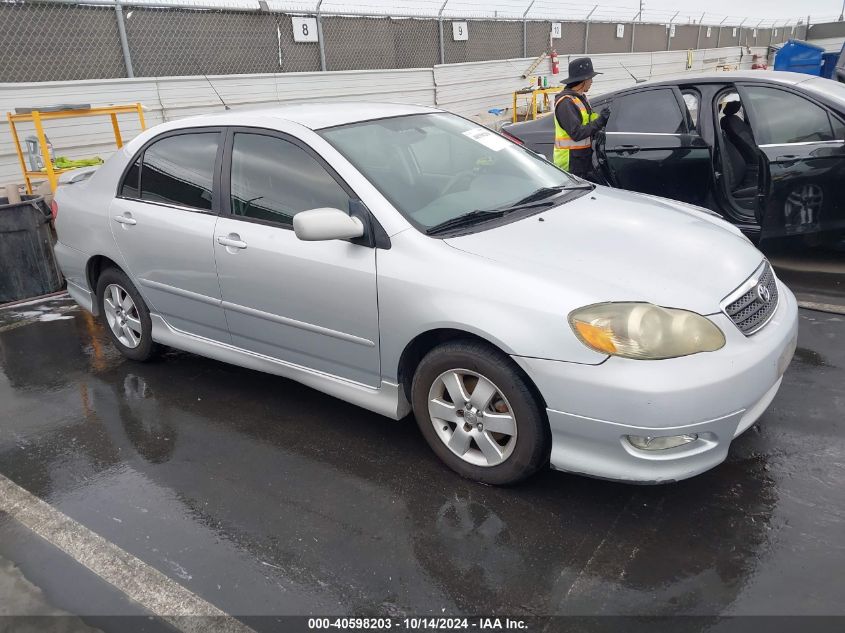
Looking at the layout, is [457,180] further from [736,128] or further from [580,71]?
[736,128]

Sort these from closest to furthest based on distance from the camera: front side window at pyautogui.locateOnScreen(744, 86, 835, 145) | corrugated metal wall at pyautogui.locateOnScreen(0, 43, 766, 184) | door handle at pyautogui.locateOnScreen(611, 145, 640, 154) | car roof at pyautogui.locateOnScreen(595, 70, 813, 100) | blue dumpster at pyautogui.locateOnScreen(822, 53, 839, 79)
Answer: front side window at pyautogui.locateOnScreen(744, 86, 835, 145) < car roof at pyautogui.locateOnScreen(595, 70, 813, 100) < door handle at pyautogui.locateOnScreen(611, 145, 640, 154) < corrugated metal wall at pyautogui.locateOnScreen(0, 43, 766, 184) < blue dumpster at pyautogui.locateOnScreen(822, 53, 839, 79)

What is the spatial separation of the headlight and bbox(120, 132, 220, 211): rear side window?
224cm

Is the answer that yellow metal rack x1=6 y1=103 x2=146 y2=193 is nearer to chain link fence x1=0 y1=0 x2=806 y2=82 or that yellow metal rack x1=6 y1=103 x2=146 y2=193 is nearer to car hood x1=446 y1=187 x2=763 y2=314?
chain link fence x1=0 y1=0 x2=806 y2=82

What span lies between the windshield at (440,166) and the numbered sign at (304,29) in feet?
28.8

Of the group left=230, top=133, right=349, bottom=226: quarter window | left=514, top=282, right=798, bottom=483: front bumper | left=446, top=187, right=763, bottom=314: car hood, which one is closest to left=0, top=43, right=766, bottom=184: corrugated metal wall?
left=230, top=133, right=349, bottom=226: quarter window

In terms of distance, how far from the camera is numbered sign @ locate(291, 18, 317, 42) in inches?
466

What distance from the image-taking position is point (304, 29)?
11930 millimetres

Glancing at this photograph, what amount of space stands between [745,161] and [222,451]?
5159 mm

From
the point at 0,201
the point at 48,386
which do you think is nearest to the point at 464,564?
the point at 48,386

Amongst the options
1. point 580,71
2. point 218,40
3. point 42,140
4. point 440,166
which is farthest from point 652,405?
point 218,40

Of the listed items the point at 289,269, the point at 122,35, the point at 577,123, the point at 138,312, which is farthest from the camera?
the point at 122,35

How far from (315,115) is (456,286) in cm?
144

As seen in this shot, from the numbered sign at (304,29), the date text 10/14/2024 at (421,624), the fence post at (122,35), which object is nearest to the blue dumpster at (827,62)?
the numbered sign at (304,29)

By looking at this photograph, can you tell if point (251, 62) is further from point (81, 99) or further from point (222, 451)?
point (222, 451)
